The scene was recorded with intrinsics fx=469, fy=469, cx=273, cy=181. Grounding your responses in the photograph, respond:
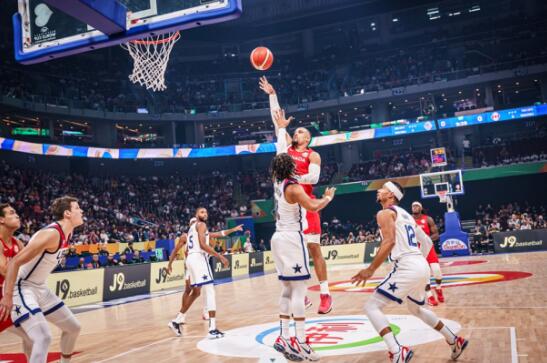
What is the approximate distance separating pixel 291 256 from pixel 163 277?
13477 mm

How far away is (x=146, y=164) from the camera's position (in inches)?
1476

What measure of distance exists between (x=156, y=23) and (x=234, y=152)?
28439 mm

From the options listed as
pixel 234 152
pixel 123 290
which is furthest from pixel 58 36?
pixel 234 152

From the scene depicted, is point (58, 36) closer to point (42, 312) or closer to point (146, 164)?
point (42, 312)

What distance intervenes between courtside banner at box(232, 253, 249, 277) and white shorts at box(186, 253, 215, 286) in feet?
44.3

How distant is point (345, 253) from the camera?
79.3 feet

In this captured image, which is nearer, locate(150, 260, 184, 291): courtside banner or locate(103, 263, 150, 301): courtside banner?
locate(103, 263, 150, 301): courtside banner

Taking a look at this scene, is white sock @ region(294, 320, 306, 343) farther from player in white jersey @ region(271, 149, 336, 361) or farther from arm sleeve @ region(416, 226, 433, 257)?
arm sleeve @ region(416, 226, 433, 257)

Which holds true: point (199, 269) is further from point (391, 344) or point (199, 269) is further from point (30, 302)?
point (391, 344)

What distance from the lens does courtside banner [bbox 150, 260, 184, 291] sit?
674 inches

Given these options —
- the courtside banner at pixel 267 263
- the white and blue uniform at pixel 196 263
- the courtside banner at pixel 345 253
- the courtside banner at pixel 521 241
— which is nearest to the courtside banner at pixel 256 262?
the courtside banner at pixel 267 263

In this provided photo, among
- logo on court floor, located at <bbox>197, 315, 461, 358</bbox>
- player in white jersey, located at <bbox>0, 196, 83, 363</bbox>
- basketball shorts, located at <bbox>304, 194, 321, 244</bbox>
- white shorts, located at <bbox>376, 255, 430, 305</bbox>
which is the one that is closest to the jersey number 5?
white shorts, located at <bbox>376, 255, 430, 305</bbox>

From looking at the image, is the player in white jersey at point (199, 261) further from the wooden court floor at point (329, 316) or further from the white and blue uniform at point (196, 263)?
the wooden court floor at point (329, 316)

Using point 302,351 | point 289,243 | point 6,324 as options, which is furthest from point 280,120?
point 6,324
